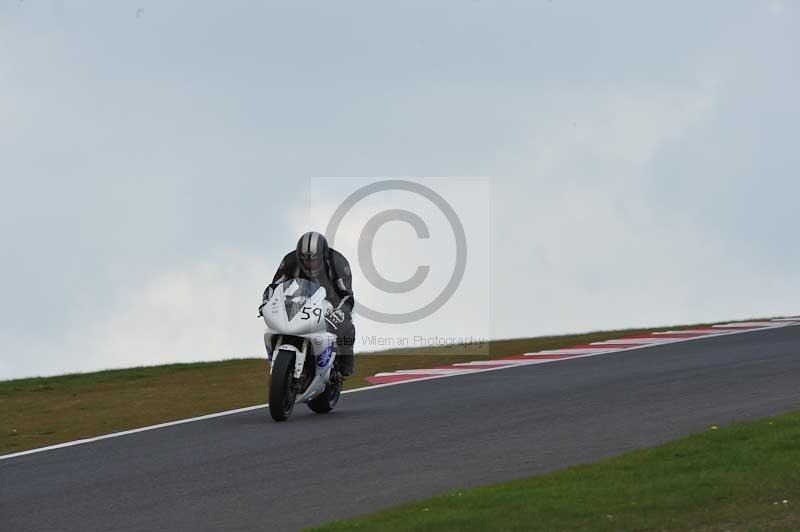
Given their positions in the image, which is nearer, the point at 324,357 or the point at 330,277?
the point at 324,357

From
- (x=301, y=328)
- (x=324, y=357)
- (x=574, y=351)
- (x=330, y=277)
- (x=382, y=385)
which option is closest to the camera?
(x=301, y=328)

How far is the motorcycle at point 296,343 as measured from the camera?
13.2 m

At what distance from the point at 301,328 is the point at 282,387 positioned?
598 mm

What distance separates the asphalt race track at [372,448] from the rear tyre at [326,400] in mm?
145

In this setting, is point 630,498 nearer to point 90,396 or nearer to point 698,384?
point 698,384

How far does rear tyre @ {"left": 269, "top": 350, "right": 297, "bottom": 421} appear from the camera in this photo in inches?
515

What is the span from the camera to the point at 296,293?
13469 millimetres

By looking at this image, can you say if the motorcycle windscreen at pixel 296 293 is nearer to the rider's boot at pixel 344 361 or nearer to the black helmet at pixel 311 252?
the black helmet at pixel 311 252

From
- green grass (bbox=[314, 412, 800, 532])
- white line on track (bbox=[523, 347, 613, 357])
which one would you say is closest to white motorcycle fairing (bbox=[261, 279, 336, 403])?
green grass (bbox=[314, 412, 800, 532])

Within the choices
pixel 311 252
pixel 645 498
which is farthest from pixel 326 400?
pixel 645 498

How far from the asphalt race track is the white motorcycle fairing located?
1.82 ft

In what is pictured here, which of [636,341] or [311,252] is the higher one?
[311,252]

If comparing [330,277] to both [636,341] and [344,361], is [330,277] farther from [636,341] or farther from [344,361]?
[636,341]

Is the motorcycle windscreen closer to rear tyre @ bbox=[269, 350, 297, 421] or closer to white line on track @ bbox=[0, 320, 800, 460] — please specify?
rear tyre @ bbox=[269, 350, 297, 421]
